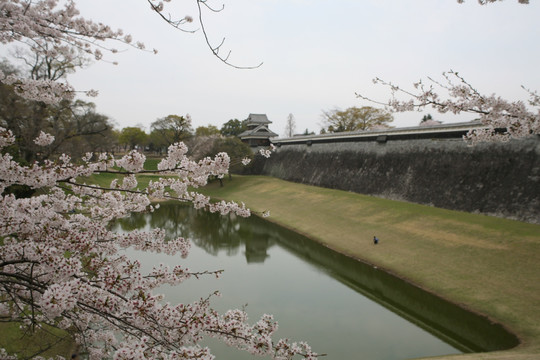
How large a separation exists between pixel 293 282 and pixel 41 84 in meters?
9.31

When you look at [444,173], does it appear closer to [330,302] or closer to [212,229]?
Result: [330,302]

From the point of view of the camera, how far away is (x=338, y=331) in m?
7.93

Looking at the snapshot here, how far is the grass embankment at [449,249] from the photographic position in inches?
338

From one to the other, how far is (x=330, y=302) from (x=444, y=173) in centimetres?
1172

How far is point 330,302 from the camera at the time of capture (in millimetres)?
9461

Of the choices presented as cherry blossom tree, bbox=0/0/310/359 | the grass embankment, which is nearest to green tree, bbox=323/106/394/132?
the grass embankment

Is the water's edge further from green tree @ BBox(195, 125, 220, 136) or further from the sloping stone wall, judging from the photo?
green tree @ BBox(195, 125, 220, 136)

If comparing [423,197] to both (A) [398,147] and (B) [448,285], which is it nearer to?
(A) [398,147]

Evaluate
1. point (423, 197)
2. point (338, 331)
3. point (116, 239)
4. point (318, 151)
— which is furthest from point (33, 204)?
point (318, 151)

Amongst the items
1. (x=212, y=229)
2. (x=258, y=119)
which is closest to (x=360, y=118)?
(x=258, y=119)

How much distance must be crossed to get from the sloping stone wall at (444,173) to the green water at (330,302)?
23.3ft

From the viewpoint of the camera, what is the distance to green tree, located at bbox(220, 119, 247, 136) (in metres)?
49.0

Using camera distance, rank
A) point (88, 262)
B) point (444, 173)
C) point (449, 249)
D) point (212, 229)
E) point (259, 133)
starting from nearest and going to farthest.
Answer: point (88, 262), point (449, 249), point (444, 173), point (212, 229), point (259, 133)

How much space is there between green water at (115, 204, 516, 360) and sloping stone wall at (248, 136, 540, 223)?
23.3 ft
